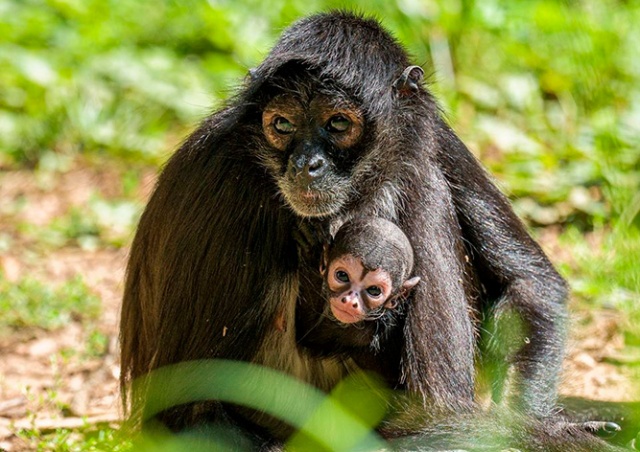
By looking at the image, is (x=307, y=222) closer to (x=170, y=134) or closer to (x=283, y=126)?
(x=283, y=126)

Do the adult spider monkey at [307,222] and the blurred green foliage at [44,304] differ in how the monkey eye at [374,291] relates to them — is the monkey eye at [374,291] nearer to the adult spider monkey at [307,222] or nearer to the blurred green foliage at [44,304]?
the adult spider monkey at [307,222]

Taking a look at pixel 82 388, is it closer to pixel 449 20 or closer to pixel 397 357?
pixel 397 357

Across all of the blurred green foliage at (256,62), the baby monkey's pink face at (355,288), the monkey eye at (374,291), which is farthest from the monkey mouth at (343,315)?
the blurred green foliage at (256,62)

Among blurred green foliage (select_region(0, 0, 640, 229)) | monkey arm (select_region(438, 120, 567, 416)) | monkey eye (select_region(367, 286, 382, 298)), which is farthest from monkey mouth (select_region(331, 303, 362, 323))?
blurred green foliage (select_region(0, 0, 640, 229))

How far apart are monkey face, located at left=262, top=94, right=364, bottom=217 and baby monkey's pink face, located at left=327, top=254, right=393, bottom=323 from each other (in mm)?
392

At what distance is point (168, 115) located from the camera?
12.7 m

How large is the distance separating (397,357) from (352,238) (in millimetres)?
871

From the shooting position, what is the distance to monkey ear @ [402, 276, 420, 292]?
6453 mm

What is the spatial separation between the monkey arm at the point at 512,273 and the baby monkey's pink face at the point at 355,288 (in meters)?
1.17

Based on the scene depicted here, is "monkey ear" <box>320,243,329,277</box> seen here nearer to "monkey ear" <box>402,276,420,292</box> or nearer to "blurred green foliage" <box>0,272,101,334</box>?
"monkey ear" <box>402,276,420,292</box>

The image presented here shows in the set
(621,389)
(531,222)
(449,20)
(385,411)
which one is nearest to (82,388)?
(385,411)

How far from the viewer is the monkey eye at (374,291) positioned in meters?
6.26

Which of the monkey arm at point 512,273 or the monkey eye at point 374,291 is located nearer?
the monkey eye at point 374,291

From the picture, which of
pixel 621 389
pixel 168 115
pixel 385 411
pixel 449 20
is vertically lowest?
pixel 385 411
